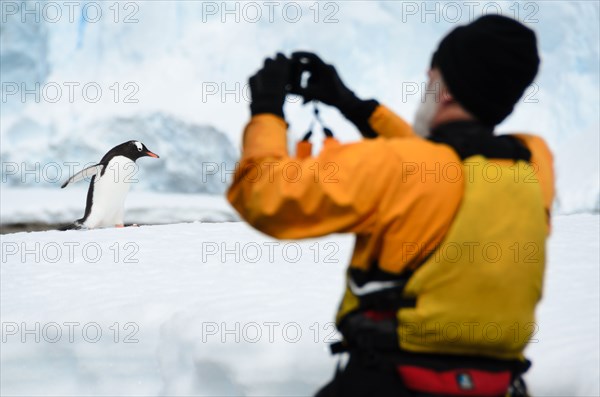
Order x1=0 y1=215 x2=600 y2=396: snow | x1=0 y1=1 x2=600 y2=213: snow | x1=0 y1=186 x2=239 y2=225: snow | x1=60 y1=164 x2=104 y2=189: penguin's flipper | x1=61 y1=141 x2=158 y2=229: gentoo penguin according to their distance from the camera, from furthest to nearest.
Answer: x1=0 y1=1 x2=600 y2=213: snow → x1=0 y1=186 x2=239 y2=225: snow → x1=61 y1=141 x2=158 y2=229: gentoo penguin → x1=60 y1=164 x2=104 y2=189: penguin's flipper → x1=0 y1=215 x2=600 y2=396: snow

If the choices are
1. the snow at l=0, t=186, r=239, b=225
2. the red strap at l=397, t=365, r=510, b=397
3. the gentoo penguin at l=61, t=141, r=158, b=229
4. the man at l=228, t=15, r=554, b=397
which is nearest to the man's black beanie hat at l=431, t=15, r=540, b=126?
the man at l=228, t=15, r=554, b=397

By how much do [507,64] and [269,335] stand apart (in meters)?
1.38

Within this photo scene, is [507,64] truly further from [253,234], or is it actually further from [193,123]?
[193,123]

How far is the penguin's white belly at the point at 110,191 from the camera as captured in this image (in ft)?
20.8

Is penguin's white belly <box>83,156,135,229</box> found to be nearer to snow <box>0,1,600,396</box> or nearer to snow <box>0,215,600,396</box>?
snow <box>0,1,600,396</box>

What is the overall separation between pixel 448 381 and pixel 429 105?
373 millimetres

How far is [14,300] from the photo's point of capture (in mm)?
2527

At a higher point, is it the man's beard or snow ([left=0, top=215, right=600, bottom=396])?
the man's beard

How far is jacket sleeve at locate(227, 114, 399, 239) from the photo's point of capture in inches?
29.3

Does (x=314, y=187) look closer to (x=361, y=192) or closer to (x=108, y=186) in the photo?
(x=361, y=192)

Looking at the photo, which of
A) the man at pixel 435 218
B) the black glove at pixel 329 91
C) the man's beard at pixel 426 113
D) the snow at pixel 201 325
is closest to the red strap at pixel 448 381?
the man at pixel 435 218

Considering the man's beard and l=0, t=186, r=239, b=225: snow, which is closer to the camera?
the man's beard

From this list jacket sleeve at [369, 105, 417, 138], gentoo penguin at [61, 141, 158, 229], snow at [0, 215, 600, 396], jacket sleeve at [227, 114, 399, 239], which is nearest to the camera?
jacket sleeve at [227, 114, 399, 239]

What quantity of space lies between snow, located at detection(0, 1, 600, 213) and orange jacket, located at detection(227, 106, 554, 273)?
7748 millimetres
